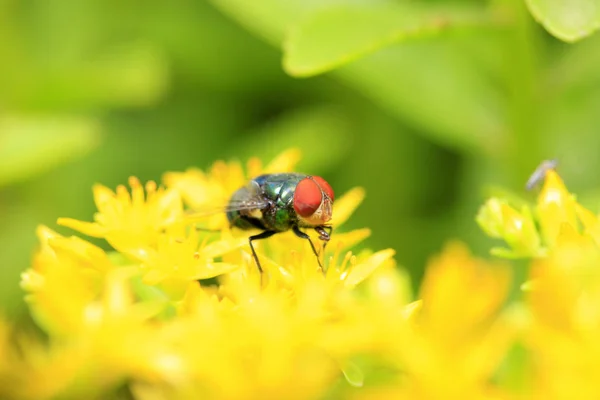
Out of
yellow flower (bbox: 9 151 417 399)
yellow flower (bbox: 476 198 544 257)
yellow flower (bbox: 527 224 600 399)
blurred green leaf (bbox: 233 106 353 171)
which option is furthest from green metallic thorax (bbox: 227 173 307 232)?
blurred green leaf (bbox: 233 106 353 171)

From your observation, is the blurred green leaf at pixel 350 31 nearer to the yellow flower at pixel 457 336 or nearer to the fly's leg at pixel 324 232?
the fly's leg at pixel 324 232

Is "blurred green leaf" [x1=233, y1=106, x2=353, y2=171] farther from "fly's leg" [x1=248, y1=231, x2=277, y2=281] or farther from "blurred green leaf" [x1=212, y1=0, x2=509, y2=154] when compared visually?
"fly's leg" [x1=248, y1=231, x2=277, y2=281]

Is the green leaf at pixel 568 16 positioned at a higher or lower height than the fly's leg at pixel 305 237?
higher

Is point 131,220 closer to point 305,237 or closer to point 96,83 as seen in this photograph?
point 305,237

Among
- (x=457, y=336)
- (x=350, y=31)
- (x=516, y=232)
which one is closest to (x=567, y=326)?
(x=457, y=336)

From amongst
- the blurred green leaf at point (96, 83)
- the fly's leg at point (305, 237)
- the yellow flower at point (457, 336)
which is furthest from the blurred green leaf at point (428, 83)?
the yellow flower at point (457, 336)

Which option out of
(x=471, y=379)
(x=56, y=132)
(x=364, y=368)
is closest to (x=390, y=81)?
(x=56, y=132)

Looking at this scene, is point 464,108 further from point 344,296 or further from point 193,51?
point 344,296
